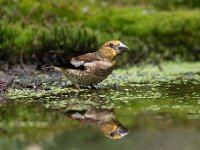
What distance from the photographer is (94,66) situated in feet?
27.6

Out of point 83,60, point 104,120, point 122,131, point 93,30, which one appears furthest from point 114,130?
point 93,30

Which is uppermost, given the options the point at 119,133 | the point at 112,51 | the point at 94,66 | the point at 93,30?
the point at 93,30

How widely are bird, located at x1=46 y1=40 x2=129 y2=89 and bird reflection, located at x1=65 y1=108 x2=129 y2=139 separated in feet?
4.71

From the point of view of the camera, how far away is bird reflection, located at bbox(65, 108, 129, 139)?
19.8 ft

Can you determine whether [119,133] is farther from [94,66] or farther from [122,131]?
[94,66]

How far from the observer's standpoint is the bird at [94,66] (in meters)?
8.40

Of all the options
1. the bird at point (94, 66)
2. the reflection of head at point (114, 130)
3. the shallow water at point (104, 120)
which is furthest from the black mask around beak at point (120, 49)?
the reflection of head at point (114, 130)

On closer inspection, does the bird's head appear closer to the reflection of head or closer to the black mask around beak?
the black mask around beak

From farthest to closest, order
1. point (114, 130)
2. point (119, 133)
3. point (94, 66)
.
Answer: point (94, 66) < point (114, 130) < point (119, 133)

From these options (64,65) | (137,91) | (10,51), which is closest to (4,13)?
(10,51)

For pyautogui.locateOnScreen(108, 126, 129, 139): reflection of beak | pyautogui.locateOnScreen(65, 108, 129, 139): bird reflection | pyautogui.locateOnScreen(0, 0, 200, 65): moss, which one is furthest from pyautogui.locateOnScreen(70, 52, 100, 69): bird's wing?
pyautogui.locateOnScreen(108, 126, 129, 139): reflection of beak

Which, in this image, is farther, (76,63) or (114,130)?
(76,63)

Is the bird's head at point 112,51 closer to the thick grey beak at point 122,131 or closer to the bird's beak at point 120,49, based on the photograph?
the bird's beak at point 120,49

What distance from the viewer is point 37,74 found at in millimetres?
10125
